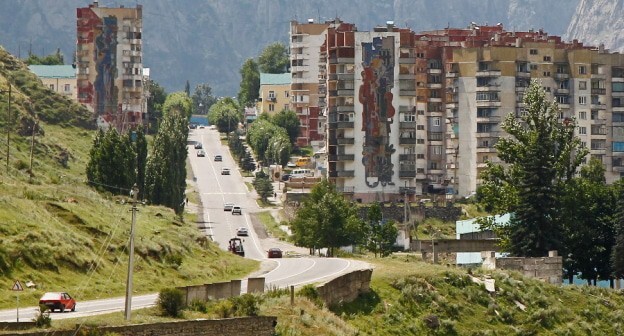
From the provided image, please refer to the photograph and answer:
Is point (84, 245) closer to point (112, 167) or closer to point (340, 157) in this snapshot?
point (112, 167)

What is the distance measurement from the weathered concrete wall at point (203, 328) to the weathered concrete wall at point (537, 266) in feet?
130

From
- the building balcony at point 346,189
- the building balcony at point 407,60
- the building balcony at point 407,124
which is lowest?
the building balcony at point 346,189

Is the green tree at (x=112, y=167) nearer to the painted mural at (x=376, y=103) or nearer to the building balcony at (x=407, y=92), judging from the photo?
the painted mural at (x=376, y=103)

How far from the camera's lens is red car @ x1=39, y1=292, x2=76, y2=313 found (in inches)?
2229

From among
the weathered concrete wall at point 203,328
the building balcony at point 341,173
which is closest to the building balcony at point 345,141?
the building balcony at point 341,173

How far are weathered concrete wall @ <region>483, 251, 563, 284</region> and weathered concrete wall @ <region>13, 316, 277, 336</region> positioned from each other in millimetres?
39731

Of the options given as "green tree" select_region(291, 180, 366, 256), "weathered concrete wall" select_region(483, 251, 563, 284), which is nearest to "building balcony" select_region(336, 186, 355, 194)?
"green tree" select_region(291, 180, 366, 256)

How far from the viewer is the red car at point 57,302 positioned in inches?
2229

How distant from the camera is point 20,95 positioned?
16912 centimetres

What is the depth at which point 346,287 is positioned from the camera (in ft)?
230

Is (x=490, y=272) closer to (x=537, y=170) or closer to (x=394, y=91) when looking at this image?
(x=537, y=170)

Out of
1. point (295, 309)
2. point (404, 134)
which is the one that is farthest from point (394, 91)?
point (295, 309)

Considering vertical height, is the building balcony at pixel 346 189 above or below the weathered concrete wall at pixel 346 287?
above

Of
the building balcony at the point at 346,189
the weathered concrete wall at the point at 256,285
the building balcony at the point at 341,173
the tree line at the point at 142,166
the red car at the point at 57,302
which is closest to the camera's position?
the red car at the point at 57,302
